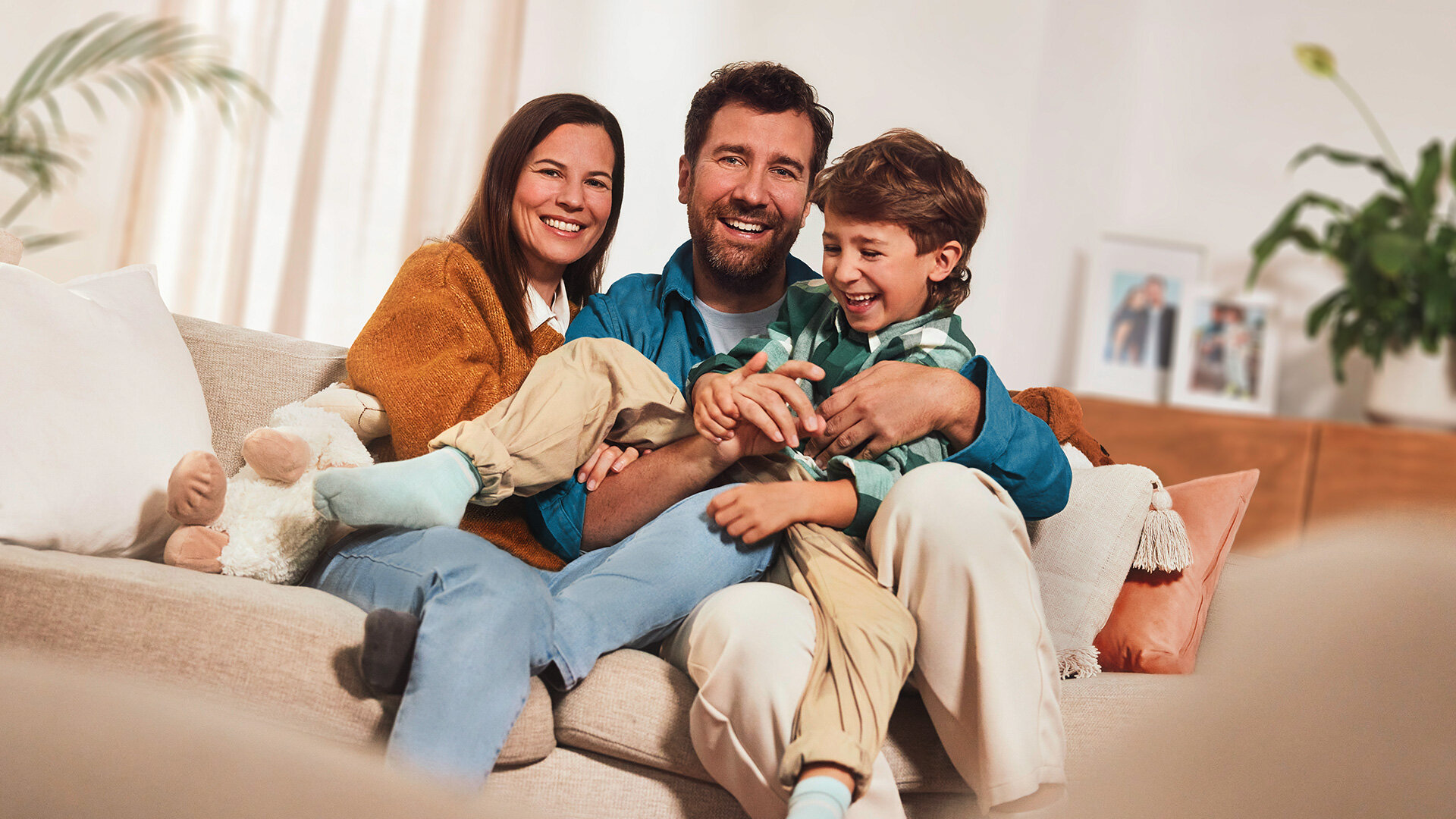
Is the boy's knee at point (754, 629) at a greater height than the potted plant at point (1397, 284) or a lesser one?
lesser

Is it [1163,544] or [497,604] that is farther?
[1163,544]

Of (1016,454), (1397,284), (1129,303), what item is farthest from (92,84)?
(1397,284)

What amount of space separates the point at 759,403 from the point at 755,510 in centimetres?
13

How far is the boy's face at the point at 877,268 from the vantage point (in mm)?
1284

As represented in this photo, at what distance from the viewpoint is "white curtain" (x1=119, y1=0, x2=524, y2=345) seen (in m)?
3.08

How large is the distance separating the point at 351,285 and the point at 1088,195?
2563mm

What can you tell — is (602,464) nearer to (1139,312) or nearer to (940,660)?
(940,660)

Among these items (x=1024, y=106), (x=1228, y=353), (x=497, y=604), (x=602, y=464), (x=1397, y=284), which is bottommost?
(x=497, y=604)

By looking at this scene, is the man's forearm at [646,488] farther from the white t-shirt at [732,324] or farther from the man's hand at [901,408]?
the white t-shirt at [732,324]

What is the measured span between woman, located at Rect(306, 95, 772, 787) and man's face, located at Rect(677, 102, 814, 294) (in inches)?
6.8

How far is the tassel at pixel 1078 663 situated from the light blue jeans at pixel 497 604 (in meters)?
0.43

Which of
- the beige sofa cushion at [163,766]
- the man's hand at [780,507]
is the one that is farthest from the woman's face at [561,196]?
the beige sofa cushion at [163,766]

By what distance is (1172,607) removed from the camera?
133 centimetres

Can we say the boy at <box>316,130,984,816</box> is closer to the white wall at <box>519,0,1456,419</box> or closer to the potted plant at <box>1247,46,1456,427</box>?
the white wall at <box>519,0,1456,419</box>
